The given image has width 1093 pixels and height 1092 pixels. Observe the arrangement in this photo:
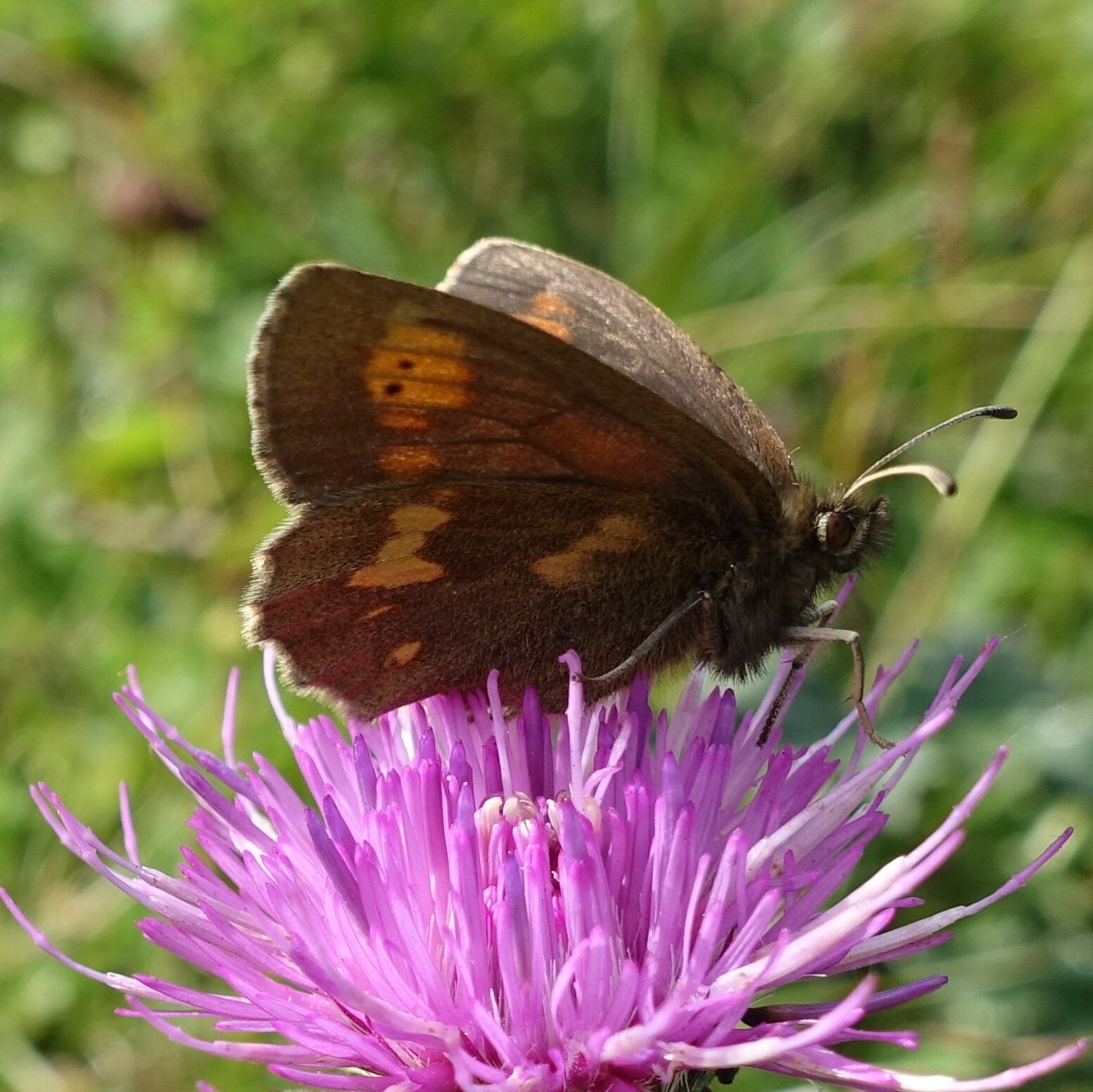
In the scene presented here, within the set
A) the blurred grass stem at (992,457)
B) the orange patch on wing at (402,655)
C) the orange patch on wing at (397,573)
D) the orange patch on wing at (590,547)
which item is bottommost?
the blurred grass stem at (992,457)

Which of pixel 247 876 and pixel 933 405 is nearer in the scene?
pixel 247 876

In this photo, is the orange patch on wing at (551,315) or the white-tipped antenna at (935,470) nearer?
the white-tipped antenna at (935,470)

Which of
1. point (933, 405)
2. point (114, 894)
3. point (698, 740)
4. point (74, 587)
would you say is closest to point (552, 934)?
point (698, 740)

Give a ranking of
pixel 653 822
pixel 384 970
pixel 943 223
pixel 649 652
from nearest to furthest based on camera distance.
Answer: pixel 384 970, pixel 653 822, pixel 649 652, pixel 943 223

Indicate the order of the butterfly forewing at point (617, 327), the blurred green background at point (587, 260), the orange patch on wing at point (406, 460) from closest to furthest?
the orange patch on wing at point (406, 460), the butterfly forewing at point (617, 327), the blurred green background at point (587, 260)

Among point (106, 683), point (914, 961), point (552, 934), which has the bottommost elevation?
point (914, 961)

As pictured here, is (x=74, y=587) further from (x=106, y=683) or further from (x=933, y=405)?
(x=933, y=405)

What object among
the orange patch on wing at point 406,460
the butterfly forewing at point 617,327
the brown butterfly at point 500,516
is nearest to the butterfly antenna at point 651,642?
the brown butterfly at point 500,516

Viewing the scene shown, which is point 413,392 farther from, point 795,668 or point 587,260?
point 587,260

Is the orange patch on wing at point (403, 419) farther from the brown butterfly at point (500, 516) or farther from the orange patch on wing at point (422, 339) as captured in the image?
the orange patch on wing at point (422, 339)
